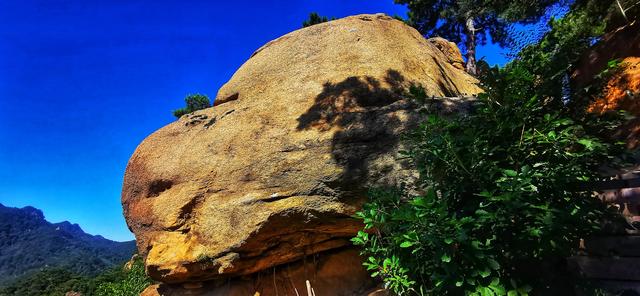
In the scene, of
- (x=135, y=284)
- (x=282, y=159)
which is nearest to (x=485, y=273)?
(x=282, y=159)

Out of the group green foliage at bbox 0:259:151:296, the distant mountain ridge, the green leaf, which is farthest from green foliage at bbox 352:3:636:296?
the distant mountain ridge

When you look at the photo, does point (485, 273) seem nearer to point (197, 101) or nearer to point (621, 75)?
point (621, 75)

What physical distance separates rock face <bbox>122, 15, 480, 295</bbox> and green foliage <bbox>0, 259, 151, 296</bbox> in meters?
4.55

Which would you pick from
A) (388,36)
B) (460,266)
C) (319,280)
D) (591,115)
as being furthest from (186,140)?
(591,115)

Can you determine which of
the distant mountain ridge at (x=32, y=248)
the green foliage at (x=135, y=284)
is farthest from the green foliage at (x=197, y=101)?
the distant mountain ridge at (x=32, y=248)

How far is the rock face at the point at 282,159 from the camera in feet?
17.0

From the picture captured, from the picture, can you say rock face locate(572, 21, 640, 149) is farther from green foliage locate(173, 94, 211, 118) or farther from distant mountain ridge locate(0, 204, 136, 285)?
distant mountain ridge locate(0, 204, 136, 285)

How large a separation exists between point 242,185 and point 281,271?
1.38m

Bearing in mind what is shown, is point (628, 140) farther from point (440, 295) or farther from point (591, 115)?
point (440, 295)

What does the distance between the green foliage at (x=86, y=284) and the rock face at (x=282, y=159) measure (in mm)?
4545

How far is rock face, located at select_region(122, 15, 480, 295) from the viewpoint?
17.0 feet

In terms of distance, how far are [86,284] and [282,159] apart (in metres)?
23.3

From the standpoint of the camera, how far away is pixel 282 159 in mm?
5566

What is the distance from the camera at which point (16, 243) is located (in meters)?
143
